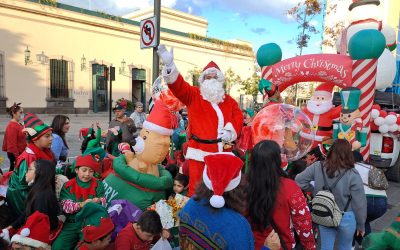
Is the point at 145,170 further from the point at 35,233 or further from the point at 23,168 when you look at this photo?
the point at 35,233

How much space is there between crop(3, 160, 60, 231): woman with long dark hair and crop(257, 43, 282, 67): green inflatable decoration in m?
4.97

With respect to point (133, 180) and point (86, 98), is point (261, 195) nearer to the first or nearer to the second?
Answer: point (133, 180)

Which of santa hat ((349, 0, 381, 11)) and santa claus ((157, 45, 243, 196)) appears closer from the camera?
santa claus ((157, 45, 243, 196))

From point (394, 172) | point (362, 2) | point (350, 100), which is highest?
point (362, 2)

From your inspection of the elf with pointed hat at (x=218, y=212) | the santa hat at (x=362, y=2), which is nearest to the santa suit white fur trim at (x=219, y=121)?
the elf with pointed hat at (x=218, y=212)

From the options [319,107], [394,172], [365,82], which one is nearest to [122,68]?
[319,107]

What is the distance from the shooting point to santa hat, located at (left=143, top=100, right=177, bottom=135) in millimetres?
3475

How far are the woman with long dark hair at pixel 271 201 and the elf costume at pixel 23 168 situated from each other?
2.10 metres

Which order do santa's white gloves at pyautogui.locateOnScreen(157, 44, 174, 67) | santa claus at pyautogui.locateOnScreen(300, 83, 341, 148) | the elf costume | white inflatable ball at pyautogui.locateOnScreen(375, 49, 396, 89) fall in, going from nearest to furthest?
1. the elf costume
2. santa's white gloves at pyautogui.locateOnScreen(157, 44, 174, 67)
3. santa claus at pyautogui.locateOnScreen(300, 83, 341, 148)
4. white inflatable ball at pyautogui.locateOnScreen(375, 49, 396, 89)

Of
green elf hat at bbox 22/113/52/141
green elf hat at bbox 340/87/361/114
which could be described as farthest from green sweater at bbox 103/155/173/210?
green elf hat at bbox 340/87/361/114

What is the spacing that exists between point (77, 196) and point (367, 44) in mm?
4944

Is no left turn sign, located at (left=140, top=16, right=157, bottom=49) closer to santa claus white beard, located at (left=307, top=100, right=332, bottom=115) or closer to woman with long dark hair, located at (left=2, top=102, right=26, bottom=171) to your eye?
woman with long dark hair, located at (left=2, top=102, right=26, bottom=171)

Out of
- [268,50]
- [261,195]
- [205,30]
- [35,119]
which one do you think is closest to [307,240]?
[261,195]

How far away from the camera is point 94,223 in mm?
2527
